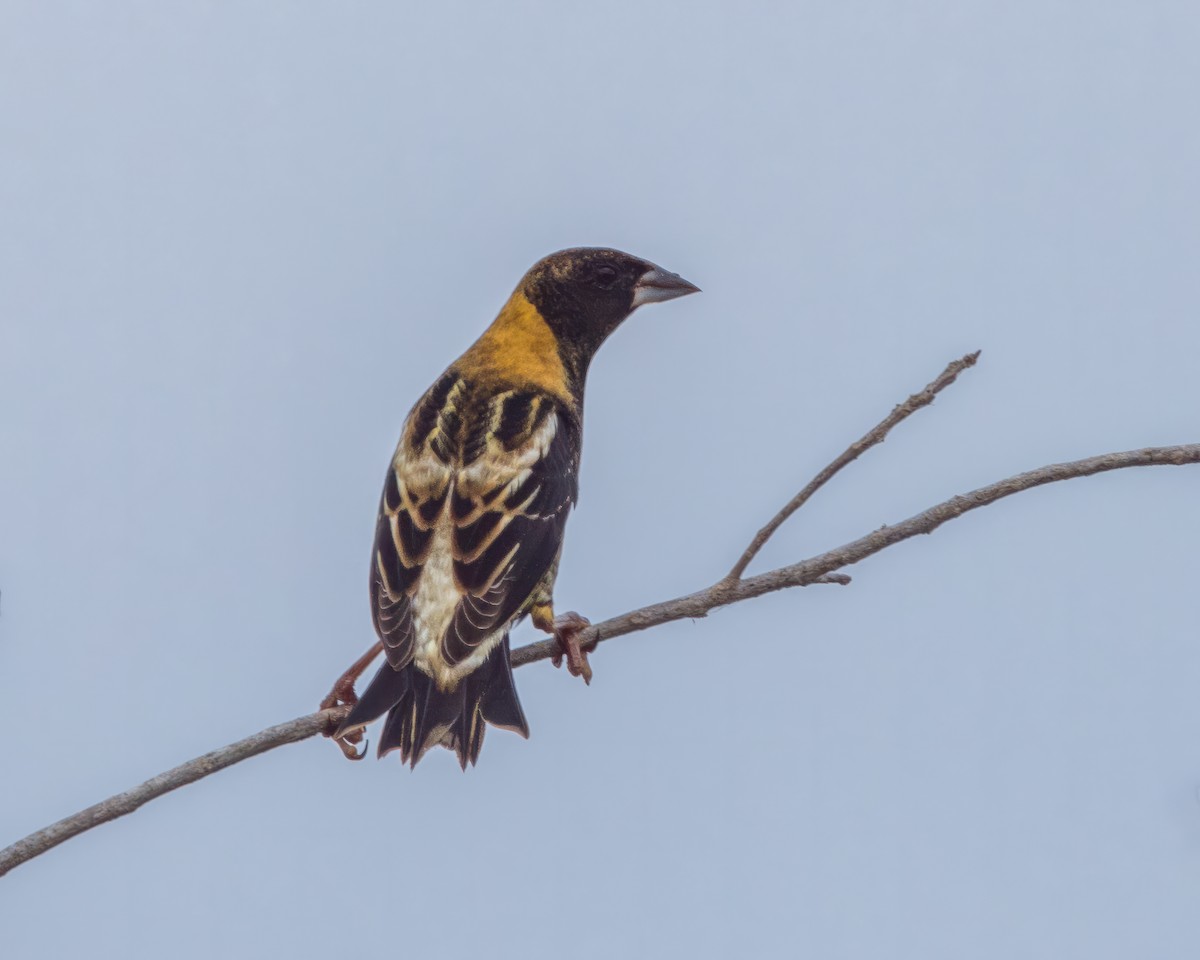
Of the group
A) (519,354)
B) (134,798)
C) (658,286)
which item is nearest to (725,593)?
(134,798)

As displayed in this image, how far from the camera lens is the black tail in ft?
16.1

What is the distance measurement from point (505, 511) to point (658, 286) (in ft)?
6.20

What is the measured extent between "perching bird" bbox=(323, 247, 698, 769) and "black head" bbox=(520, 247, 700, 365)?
29 cm

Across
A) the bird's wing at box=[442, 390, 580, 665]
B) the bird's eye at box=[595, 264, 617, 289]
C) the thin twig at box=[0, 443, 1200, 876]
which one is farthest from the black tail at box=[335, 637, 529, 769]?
the bird's eye at box=[595, 264, 617, 289]

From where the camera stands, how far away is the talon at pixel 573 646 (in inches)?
204

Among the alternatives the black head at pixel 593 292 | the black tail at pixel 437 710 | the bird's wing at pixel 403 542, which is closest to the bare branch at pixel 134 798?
the black tail at pixel 437 710

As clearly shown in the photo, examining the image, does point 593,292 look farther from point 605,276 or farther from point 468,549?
point 468,549

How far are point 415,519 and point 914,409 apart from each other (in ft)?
6.92

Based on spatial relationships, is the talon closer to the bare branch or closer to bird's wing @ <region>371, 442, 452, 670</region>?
bird's wing @ <region>371, 442, 452, 670</region>

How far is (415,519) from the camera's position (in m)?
A: 5.38

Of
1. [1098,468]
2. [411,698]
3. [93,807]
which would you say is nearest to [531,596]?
[411,698]

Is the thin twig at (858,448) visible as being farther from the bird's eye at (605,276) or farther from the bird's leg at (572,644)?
the bird's eye at (605,276)

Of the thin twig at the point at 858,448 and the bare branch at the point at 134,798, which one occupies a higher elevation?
the thin twig at the point at 858,448

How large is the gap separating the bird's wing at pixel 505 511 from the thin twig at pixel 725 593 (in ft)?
2.43
